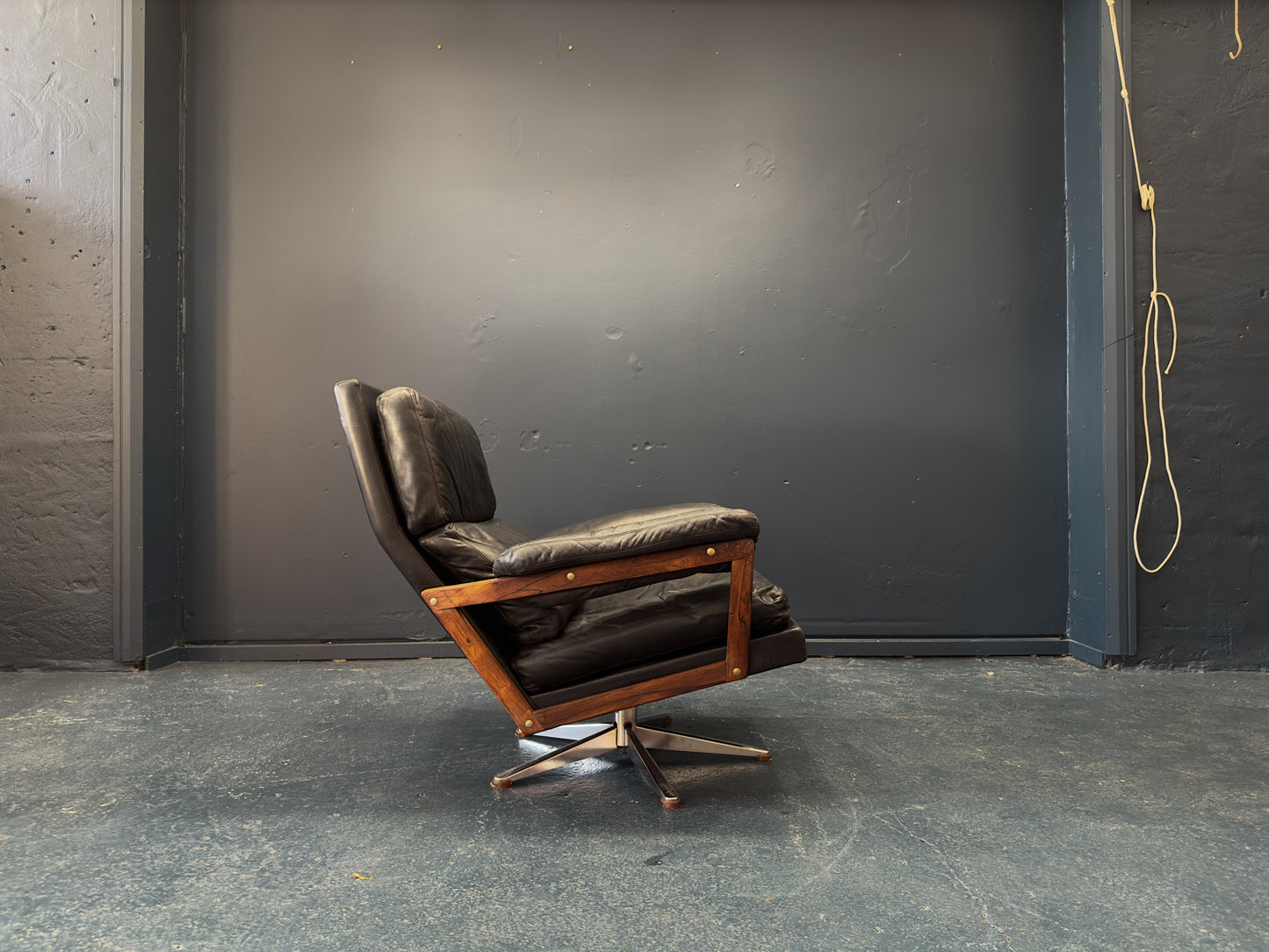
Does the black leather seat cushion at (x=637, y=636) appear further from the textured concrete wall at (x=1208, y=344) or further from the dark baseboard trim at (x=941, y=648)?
the textured concrete wall at (x=1208, y=344)

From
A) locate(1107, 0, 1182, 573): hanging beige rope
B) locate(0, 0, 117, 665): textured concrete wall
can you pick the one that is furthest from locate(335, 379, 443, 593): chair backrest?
locate(1107, 0, 1182, 573): hanging beige rope

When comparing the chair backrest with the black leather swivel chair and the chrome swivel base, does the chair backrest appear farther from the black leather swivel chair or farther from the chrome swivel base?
the chrome swivel base

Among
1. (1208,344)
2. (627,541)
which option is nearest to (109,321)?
(627,541)

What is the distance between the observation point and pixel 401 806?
5.43ft

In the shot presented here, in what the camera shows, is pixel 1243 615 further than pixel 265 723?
Yes

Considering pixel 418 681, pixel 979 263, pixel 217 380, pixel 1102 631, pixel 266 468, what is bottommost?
pixel 418 681

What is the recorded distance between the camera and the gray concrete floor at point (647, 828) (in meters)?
1.20

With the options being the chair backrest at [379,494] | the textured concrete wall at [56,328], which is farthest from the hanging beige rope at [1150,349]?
the textured concrete wall at [56,328]

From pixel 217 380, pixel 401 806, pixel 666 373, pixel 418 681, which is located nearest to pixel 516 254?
pixel 666 373

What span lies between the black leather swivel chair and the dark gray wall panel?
1.46 meters

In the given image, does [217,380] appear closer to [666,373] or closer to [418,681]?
[418,681]

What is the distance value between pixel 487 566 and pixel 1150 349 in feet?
8.92

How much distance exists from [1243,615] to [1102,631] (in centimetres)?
53

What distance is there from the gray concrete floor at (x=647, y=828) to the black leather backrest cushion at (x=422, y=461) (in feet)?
2.16
